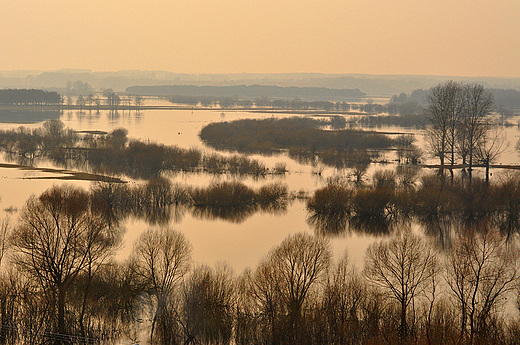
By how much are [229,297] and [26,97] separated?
79935 mm

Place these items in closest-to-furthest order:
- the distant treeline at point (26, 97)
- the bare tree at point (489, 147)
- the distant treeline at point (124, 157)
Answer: the distant treeline at point (124, 157) < the bare tree at point (489, 147) < the distant treeline at point (26, 97)

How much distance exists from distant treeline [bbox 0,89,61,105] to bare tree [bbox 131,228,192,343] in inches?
3014

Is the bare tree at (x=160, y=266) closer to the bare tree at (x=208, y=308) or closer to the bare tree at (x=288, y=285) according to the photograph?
the bare tree at (x=208, y=308)

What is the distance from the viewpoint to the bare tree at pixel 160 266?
12.3 meters

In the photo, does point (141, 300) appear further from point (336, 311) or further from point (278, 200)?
point (278, 200)

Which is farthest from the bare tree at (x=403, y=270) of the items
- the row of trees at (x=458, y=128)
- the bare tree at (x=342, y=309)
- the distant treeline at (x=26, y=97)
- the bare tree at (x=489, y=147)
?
the distant treeline at (x=26, y=97)

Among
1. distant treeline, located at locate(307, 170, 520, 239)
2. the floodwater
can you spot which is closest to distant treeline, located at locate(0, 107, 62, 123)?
the floodwater

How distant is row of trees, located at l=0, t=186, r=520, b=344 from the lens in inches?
429

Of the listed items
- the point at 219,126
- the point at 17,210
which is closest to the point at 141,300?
the point at 17,210

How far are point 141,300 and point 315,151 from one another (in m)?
26.6

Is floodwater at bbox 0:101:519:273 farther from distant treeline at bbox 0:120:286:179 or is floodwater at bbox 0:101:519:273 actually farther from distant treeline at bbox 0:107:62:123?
distant treeline at bbox 0:107:62:123

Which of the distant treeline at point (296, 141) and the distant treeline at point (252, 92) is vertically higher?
the distant treeline at point (252, 92)

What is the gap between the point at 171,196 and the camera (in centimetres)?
2259

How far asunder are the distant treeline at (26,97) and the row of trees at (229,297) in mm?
76102
